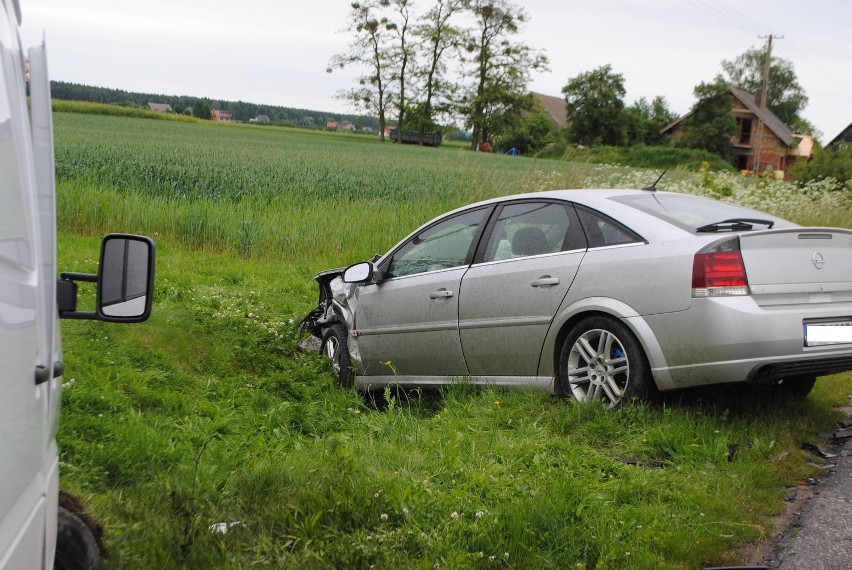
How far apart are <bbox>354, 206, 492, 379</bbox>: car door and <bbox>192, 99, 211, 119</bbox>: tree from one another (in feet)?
227

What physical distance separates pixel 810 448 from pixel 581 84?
258 ft

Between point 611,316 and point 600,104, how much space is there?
256 ft

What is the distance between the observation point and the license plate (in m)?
5.21

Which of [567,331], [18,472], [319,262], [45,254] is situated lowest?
[319,262]

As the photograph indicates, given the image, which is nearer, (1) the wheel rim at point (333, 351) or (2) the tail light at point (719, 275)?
(2) the tail light at point (719, 275)

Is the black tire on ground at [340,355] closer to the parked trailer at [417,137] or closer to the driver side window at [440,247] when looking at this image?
the driver side window at [440,247]

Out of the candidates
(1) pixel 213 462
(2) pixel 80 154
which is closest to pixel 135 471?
(1) pixel 213 462

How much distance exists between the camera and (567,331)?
5.93m

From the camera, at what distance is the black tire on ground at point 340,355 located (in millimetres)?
7832

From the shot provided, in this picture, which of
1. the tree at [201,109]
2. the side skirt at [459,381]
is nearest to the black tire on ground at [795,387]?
the side skirt at [459,381]

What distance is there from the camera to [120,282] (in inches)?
103

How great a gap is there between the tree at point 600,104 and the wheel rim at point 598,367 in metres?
76.4

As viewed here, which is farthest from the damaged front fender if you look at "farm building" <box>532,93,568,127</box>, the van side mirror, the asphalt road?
"farm building" <box>532,93,568,127</box>

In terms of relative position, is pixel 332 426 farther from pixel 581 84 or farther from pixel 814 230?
pixel 581 84
